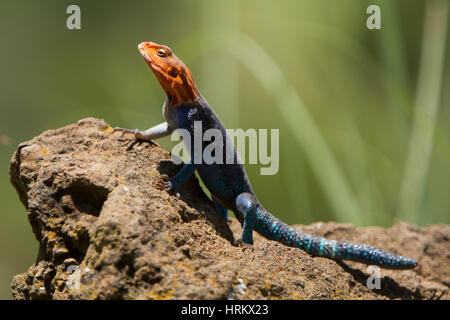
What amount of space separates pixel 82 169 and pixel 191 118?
3.22 ft

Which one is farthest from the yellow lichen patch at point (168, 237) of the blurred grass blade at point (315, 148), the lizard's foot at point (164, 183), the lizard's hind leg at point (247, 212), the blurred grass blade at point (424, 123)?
the blurred grass blade at point (424, 123)

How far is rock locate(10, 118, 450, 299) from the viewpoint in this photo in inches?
87.1

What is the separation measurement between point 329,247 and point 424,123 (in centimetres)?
248

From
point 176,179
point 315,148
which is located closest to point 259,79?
point 315,148

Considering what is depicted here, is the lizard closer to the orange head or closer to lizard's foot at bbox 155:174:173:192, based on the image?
the orange head

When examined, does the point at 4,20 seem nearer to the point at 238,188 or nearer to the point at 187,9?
the point at 187,9

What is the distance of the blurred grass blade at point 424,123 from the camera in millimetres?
5023

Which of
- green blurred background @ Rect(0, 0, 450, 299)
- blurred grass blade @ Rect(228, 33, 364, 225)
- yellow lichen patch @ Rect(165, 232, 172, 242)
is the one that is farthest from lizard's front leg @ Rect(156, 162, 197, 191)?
green blurred background @ Rect(0, 0, 450, 299)

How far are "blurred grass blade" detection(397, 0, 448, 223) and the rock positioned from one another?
1.51m

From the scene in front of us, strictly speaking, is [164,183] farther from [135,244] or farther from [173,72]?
[173,72]

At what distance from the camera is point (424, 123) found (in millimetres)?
5176

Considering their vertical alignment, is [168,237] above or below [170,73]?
below

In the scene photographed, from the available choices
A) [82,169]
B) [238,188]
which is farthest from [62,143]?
[238,188]

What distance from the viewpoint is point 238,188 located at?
3.69 meters
